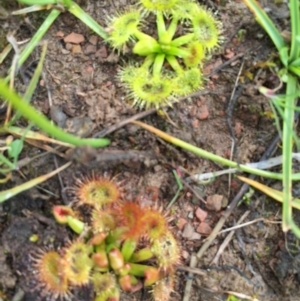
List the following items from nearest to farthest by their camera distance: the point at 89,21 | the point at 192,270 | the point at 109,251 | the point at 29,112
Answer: the point at 29,112 < the point at 109,251 < the point at 192,270 < the point at 89,21

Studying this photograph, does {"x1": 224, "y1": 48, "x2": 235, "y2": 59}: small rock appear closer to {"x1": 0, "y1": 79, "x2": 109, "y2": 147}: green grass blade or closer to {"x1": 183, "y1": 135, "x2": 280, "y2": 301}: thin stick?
{"x1": 183, "y1": 135, "x2": 280, "y2": 301}: thin stick

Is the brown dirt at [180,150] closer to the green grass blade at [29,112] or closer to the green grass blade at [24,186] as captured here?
the green grass blade at [24,186]

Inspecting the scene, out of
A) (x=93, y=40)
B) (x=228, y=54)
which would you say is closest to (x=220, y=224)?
(x=228, y=54)

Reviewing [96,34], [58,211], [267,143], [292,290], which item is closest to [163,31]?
[96,34]

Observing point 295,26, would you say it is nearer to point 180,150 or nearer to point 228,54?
point 228,54

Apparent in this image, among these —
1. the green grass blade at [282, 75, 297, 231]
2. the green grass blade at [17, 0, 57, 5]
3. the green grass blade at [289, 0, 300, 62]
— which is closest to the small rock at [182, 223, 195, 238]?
the green grass blade at [282, 75, 297, 231]

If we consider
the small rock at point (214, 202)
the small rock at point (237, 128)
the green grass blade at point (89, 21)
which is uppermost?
the green grass blade at point (89, 21)

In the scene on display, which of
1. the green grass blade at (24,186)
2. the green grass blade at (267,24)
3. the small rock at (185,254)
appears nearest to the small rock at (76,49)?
the green grass blade at (24,186)
